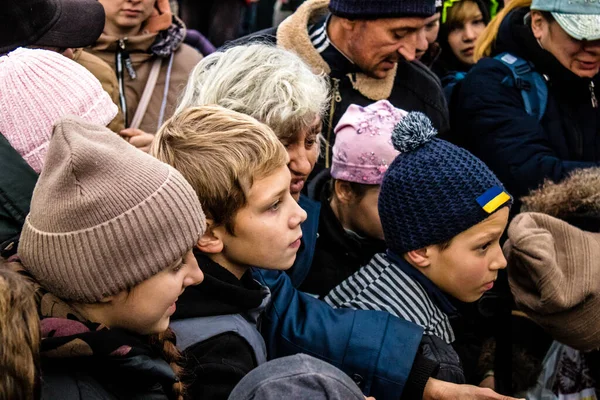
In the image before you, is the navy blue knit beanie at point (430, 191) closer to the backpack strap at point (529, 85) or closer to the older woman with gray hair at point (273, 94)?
the older woman with gray hair at point (273, 94)

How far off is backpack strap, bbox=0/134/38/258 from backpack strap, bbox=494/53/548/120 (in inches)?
90.5

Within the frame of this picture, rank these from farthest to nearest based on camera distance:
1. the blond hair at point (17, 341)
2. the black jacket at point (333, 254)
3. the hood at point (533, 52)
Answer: the hood at point (533, 52)
the black jacket at point (333, 254)
the blond hair at point (17, 341)

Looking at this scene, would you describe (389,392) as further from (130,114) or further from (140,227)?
(130,114)

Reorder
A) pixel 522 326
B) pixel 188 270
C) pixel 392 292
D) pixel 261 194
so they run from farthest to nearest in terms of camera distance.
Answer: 1. pixel 522 326
2. pixel 392 292
3. pixel 261 194
4. pixel 188 270

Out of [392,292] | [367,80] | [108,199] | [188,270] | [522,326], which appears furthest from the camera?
[367,80]

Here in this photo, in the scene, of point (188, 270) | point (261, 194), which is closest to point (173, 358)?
point (188, 270)

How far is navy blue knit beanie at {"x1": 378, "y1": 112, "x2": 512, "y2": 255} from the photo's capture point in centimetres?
250

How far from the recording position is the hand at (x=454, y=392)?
2232mm

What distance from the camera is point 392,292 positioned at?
2.54 metres

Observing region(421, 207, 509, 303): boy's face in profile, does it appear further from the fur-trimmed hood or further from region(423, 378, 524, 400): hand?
the fur-trimmed hood

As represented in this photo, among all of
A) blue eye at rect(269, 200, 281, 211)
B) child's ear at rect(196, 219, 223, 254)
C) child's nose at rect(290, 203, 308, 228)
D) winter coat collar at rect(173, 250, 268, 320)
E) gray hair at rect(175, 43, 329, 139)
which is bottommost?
winter coat collar at rect(173, 250, 268, 320)

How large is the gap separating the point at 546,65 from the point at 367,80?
0.80 m

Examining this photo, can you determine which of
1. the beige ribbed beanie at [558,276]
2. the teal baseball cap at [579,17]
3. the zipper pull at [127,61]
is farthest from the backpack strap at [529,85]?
the zipper pull at [127,61]

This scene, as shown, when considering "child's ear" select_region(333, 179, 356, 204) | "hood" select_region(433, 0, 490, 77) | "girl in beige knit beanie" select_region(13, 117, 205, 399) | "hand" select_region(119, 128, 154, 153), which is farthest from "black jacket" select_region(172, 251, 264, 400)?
"hood" select_region(433, 0, 490, 77)
